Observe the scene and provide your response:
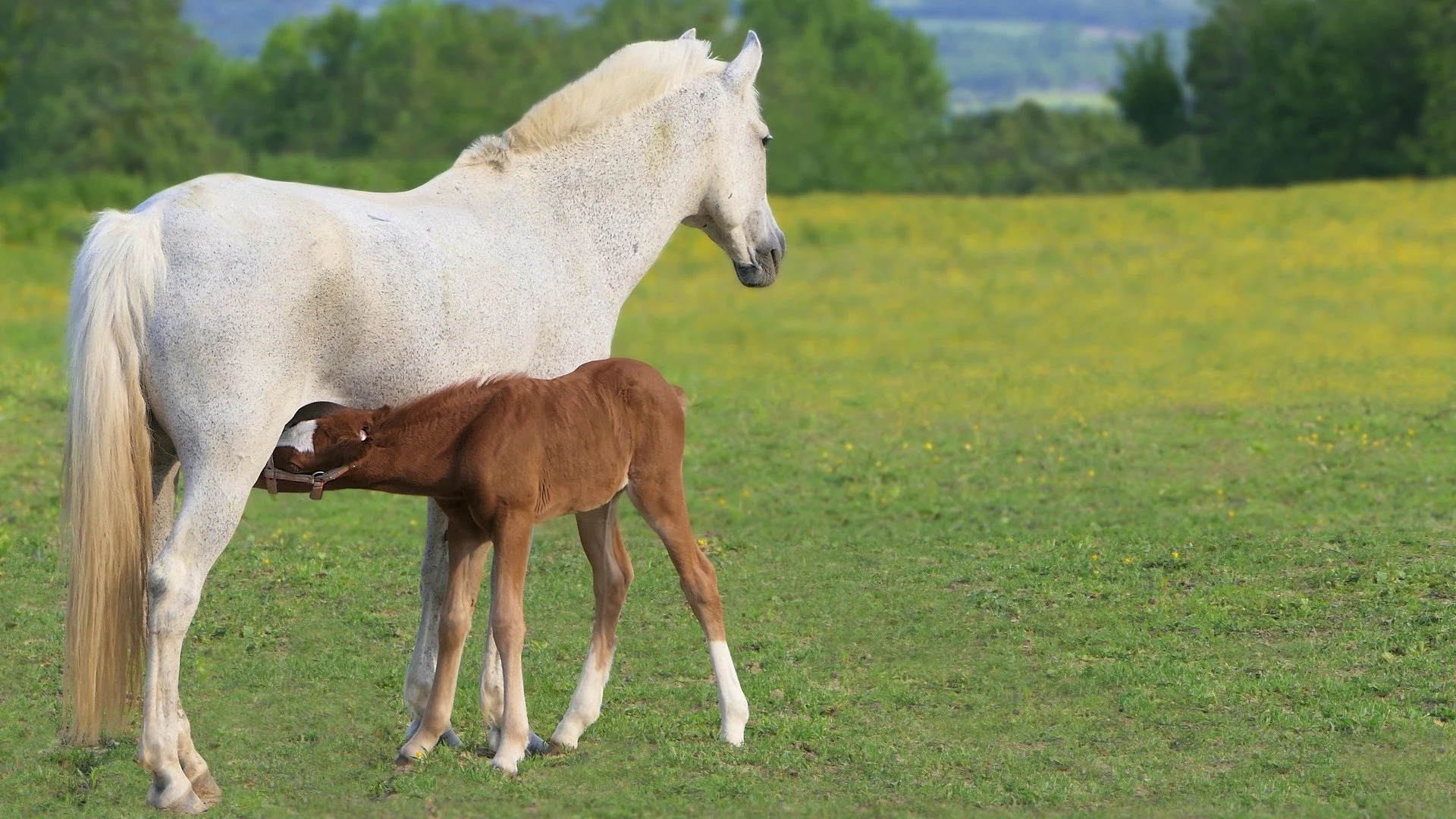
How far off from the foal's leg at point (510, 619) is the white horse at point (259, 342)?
0.05 metres

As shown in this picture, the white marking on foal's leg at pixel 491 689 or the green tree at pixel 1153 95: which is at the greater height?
the green tree at pixel 1153 95

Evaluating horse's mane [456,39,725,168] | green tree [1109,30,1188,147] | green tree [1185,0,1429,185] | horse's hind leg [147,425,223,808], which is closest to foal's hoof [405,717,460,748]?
horse's hind leg [147,425,223,808]

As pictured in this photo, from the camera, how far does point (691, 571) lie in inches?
253

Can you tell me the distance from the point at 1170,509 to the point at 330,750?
6.35 metres

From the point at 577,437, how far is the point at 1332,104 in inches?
2333

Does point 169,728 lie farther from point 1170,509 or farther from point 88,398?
point 1170,509

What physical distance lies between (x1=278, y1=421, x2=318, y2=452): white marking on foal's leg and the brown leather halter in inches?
3.2

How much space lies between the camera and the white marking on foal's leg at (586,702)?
20.7ft

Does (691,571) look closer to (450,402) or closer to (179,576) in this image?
(450,402)

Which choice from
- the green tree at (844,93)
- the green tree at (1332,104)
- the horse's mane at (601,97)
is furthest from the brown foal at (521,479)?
the green tree at (1332,104)

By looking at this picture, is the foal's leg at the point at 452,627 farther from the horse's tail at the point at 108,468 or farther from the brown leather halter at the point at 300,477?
the horse's tail at the point at 108,468

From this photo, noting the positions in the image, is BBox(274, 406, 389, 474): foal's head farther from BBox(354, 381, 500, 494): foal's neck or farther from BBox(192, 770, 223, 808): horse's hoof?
BBox(192, 770, 223, 808): horse's hoof

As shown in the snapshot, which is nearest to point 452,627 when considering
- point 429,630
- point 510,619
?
point 510,619

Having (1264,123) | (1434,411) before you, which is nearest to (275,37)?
(1264,123)
